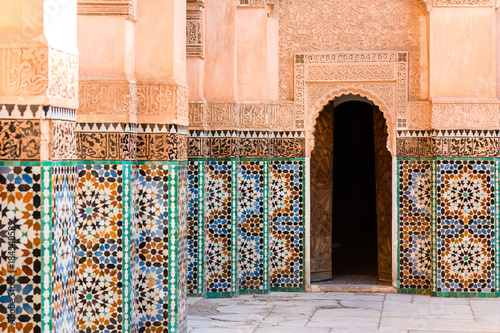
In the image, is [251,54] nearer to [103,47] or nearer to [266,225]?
[266,225]

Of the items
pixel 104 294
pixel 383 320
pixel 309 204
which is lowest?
pixel 383 320

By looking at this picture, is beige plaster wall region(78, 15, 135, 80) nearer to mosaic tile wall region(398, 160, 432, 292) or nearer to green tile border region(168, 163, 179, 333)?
green tile border region(168, 163, 179, 333)

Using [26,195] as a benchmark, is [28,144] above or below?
above

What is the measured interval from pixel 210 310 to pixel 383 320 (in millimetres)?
1306

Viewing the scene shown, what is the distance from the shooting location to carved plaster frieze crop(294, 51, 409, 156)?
6.41 m

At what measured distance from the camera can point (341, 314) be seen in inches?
216

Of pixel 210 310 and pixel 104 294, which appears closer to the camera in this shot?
pixel 104 294

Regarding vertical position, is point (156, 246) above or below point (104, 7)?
below

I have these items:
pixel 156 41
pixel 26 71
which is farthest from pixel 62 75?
pixel 156 41

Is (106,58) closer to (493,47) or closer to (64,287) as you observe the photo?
(64,287)

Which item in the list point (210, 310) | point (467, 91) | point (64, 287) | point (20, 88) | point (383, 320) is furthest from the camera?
point (467, 91)

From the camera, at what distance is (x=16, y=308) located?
2637 millimetres

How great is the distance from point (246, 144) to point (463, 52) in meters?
1.99

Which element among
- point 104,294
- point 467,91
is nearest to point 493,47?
point 467,91
